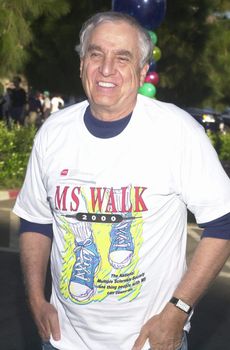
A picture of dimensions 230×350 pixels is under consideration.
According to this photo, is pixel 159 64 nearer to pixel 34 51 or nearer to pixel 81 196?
pixel 34 51

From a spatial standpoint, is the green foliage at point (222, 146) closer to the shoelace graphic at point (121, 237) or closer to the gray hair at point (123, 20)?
the gray hair at point (123, 20)

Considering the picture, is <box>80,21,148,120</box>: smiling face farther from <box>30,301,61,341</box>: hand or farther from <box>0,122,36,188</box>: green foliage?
<box>0,122,36,188</box>: green foliage

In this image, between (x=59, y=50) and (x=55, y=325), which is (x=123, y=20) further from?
(x=59, y=50)

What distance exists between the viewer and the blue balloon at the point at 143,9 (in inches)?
428

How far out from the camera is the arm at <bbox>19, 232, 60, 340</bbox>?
2.90 metres

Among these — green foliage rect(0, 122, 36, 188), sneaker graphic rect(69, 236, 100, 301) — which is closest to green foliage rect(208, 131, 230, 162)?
green foliage rect(0, 122, 36, 188)

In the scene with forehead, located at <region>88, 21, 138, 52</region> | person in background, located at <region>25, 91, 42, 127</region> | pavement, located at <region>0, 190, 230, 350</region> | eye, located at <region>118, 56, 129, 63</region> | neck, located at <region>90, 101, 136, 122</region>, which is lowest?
person in background, located at <region>25, 91, 42, 127</region>

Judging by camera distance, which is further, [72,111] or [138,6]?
[138,6]

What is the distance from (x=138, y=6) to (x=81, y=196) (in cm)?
840

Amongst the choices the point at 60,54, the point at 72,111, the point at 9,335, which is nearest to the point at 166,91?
the point at 60,54

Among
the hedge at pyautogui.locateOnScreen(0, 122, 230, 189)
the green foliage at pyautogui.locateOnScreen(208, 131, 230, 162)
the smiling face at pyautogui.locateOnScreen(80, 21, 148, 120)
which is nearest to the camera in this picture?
the smiling face at pyautogui.locateOnScreen(80, 21, 148, 120)

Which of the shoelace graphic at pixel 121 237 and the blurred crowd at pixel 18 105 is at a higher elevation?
the shoelace graphic at pixel 121 237

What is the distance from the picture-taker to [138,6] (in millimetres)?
10875

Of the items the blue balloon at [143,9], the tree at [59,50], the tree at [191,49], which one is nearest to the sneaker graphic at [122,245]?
the blue balloon at [143,9]
